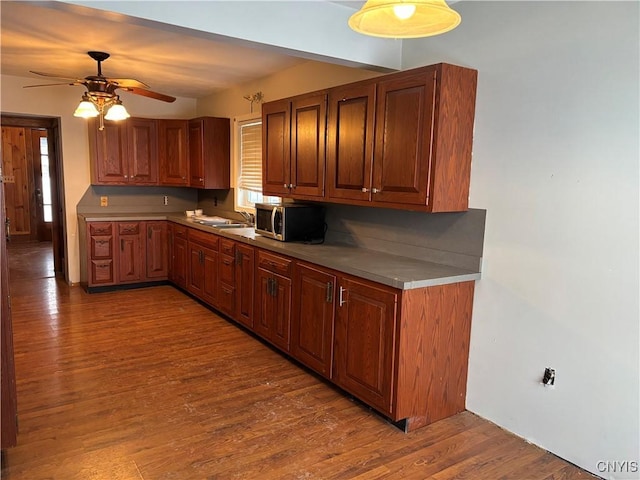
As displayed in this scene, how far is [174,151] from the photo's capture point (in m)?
5.72

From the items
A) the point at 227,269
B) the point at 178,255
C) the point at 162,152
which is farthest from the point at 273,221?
the point at 162,152

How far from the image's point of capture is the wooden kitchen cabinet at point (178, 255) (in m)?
5.22

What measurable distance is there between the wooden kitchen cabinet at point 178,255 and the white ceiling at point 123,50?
168 cm

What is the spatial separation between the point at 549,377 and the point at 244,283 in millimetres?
2475

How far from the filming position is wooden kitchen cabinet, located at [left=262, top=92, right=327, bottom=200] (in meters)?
3.28

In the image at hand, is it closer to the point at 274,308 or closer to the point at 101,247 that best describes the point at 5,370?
the point at 274,308

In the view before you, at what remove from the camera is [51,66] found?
4367 mm

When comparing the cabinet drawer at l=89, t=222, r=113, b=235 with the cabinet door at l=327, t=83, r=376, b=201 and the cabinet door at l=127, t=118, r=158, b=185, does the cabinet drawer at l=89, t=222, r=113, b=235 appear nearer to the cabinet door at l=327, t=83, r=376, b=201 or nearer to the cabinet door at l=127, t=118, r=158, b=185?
the cabinet door at l=127, t=118, r=158, b=185

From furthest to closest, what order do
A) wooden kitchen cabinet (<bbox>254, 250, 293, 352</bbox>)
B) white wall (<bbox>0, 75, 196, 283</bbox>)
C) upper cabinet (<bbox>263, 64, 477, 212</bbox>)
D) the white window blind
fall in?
white wall (<bbox>0, 75, 196, 283</bbox>)
the white window blind
wooden kitchen cabinet (<bbox>254, 250, 293, 352</bbox>)
upper cabinet (<bbox>263, 64, 477, 212</bbox>)

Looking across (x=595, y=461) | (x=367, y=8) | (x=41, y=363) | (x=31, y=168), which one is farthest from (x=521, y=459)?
(x=31, y=168)

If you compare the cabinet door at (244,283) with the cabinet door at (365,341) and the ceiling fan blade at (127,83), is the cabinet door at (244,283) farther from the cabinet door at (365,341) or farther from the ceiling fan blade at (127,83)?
the ceiling fan blade at (127,83)

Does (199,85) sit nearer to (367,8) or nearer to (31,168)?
(367,8)

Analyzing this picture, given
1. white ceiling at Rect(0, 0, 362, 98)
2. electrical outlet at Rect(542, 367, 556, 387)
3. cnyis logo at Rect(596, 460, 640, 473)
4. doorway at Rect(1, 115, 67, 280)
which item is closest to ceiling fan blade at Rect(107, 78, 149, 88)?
white ceiling at Rect(0, 0, 362, 98)

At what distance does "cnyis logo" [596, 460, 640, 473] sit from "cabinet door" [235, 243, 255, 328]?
8.59 feet
